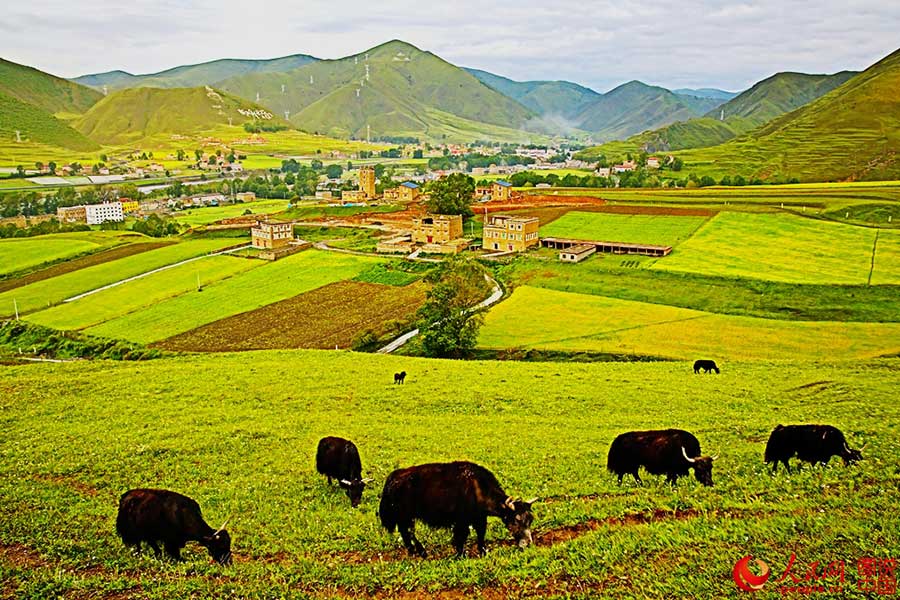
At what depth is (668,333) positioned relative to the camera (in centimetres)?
4984

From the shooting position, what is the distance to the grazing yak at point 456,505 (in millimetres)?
10867

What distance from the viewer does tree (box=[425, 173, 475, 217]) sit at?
114m

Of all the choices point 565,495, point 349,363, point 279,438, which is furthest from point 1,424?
point 565,495

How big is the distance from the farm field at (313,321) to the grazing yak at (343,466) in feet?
127

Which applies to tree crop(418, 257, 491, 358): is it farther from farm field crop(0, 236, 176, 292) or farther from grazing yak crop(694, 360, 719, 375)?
farm field crop(0, 236, 176, 292)

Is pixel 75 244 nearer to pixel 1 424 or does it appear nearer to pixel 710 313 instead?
pixel 1 424

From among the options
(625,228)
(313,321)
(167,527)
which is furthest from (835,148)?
(167,527)

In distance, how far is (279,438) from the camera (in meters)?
20.2

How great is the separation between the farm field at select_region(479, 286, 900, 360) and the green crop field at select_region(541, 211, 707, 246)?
3418 cm

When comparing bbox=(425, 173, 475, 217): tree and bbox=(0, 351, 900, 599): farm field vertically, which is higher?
bbox=(425, 173, 475, 217): tree

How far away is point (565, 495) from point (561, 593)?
4410 millimetres

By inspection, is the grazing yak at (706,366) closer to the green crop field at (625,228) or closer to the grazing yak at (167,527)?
the grazing yak at (167,527)

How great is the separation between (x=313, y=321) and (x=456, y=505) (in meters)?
54.8

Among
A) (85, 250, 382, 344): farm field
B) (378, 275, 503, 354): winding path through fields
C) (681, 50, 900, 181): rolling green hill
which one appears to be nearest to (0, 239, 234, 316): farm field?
(85, 250, 382, 344): farm field
